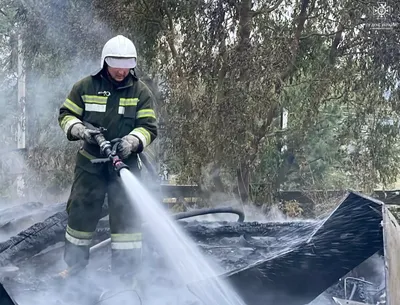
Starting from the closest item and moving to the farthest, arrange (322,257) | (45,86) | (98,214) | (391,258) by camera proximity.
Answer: (391,258) → (322,257) → (98,214) → (45,86)

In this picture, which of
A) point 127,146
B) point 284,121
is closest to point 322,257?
point 127,146

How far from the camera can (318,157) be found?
8.48 m

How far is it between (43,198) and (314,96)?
4.83 metres

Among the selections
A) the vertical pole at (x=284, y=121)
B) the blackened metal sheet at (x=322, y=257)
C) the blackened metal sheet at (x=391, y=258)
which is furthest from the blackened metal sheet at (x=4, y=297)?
the vertical pole at (x=284, y=121)

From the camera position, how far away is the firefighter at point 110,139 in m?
3.03

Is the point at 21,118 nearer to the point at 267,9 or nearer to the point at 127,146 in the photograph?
the point at 267,9

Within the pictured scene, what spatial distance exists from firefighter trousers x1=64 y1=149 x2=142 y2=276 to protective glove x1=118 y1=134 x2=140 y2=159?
9.7 inches

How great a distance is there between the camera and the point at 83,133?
2.90 meters

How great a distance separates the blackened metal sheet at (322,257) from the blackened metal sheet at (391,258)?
198mm

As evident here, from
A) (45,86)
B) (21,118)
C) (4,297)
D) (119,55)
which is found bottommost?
(4,297)

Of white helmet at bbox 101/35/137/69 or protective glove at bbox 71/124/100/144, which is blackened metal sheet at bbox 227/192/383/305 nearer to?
protective glove at bbox 71/124/100/144

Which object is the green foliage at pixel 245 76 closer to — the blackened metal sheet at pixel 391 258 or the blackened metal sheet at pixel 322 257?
the blackened metal sheet at pixel 322 257

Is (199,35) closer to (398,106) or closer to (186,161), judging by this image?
(186,161)

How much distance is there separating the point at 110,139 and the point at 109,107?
0.19 metres
